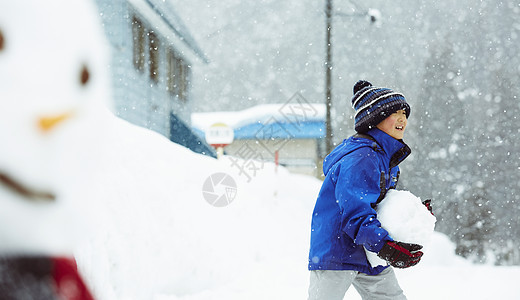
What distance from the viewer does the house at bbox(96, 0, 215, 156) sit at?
8898 mm

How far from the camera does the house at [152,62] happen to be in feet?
29.2

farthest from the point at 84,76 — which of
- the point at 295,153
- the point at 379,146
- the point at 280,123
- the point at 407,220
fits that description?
the point at 295,153

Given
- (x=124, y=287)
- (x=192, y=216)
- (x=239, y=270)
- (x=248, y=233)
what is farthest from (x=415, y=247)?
(x=248, y=233)

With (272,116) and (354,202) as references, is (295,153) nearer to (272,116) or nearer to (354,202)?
(272,116)

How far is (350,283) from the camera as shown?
217 cm

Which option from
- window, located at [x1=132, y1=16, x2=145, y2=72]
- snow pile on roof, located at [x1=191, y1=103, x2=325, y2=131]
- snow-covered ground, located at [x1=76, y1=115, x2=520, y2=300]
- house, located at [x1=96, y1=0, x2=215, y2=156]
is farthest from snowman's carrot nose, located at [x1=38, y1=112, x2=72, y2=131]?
snow pile on roof, located at [x1=191, y1=103, x2=325, y2=131]

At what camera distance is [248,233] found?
6.57 metres

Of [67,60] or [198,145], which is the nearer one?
[67,60]

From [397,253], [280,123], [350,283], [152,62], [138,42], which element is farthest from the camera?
[280,123]

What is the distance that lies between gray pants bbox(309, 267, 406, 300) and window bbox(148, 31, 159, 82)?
10.3 m

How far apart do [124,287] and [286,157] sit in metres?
17.2

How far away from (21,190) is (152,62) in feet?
39.1

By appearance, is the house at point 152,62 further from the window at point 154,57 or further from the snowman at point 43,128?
the snowman at point 43,128

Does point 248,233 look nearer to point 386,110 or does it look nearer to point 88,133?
point 386,110
